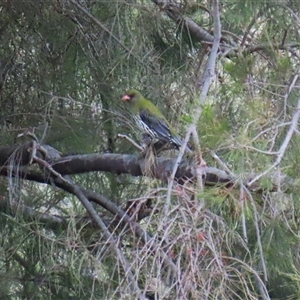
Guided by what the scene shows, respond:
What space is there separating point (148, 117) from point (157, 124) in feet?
0.56

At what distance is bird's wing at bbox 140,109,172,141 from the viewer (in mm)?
3817

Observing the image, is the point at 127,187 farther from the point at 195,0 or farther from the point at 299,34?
the point at 299,34

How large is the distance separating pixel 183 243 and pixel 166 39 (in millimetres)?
2188

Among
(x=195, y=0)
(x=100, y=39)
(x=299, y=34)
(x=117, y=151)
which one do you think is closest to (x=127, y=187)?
(x=117, y=151)

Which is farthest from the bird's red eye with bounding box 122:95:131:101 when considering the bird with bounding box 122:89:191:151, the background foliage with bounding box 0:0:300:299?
the background foliage with bounding box 0:0:300:299

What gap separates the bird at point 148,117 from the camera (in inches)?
150

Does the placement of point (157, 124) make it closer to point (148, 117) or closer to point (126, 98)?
point (148, 117)

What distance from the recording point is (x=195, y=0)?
401cm

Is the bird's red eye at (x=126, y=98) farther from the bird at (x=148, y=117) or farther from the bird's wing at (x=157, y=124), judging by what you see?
the bird's wing at (x=157, y=124)

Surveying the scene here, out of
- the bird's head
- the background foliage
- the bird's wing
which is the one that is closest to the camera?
the background foliage

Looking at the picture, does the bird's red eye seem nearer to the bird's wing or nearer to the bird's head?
the bird's head

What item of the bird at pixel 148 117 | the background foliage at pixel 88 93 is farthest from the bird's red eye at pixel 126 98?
the background foliage at pixel 88 93

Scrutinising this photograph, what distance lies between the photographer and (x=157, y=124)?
4012mm

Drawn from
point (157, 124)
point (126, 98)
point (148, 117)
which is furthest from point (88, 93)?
point (157, 124)
